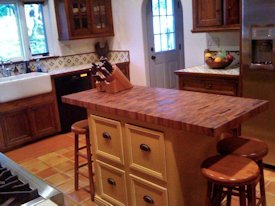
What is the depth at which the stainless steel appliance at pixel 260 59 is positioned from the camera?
2.95 m

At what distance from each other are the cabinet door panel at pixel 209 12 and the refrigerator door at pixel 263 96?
0.84 m

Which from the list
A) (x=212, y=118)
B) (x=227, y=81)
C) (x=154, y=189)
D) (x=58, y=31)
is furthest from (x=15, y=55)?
(x=212, y=118)

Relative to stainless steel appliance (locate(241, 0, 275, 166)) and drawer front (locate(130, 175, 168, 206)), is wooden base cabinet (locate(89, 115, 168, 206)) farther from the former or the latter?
stainless steel appliance (locate(241, 0, 275, 166))

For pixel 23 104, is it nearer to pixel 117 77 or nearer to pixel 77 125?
pixel 77 125

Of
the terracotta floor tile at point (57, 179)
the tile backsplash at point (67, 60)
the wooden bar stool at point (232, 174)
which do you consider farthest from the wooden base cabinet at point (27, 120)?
the wooden bar stool at point (232, 174)

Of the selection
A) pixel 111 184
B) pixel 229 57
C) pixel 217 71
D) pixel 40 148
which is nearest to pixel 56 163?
pixel 40 148

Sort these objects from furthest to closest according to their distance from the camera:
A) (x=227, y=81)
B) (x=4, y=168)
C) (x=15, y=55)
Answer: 1. (x=15, y=55)
2. (x=227, y=81)
3. (x=4, y=168)

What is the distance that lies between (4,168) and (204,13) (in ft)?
10.1

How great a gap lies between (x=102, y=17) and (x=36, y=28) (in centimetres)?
112

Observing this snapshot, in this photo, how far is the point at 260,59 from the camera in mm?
3127

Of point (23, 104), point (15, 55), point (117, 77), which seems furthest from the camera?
point (15, 55)

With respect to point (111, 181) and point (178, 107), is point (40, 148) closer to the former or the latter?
point (111, 181)

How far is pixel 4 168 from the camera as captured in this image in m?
1.52

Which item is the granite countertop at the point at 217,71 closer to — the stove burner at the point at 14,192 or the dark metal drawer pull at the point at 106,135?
the dark metal drawer pull at the point at 106,135
